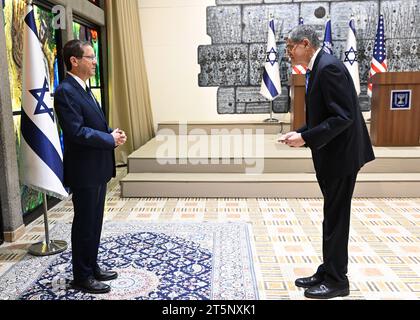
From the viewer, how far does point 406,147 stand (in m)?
5.23

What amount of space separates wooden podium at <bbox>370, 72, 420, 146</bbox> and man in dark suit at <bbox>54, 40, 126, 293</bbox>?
390cm

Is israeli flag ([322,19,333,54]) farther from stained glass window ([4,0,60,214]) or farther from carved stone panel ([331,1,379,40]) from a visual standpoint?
stained glass window ([4,0,60,214])

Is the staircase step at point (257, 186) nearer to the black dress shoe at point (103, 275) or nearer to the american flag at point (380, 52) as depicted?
the black dress shoe at point (103, 275)

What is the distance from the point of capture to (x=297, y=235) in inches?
134

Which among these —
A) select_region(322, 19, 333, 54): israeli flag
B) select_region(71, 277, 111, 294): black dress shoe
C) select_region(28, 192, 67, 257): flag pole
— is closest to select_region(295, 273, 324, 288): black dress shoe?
select_region(71, 277, 111, 294): black dress shoe

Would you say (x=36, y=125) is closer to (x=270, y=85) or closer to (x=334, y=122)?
(x=334, y=122)

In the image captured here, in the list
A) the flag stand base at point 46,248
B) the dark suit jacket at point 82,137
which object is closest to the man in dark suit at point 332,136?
the dark suit jacket at point 82,137

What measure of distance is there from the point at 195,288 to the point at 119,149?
412cm

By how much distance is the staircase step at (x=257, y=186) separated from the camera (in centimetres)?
446

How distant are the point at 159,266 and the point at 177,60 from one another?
5.07 meters

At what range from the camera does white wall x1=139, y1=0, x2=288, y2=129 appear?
705 centimetres

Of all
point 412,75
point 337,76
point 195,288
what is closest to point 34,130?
point 195,288

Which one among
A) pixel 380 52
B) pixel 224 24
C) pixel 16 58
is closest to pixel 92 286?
pixel 16 58

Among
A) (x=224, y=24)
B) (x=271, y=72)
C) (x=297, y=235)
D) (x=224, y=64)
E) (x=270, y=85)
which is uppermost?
(x=224, y=24)
